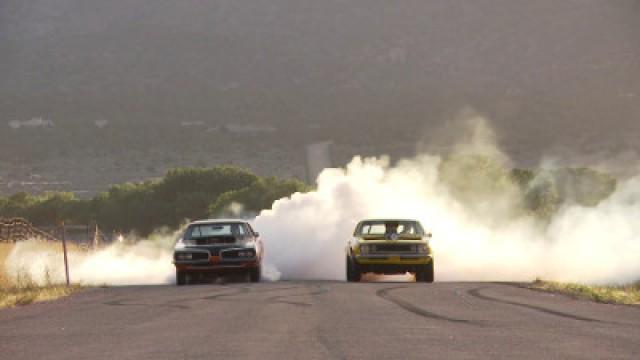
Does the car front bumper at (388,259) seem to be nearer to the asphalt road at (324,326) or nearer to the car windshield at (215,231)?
the car windshield at (215,231)

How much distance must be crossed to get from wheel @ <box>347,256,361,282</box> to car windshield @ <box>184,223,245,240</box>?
2.77 m

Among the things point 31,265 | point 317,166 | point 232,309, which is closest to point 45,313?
point 232,309

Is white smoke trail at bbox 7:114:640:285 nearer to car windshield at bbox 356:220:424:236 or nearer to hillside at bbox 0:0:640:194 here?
car windshield at bbox 356:220:424:236

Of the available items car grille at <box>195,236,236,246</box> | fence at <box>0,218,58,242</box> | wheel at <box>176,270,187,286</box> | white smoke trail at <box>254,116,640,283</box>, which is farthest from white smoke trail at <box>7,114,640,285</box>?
car grille at <box>195,236,236,246</box>

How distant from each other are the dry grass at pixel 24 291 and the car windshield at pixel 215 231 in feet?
12.3

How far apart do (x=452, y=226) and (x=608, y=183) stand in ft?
167

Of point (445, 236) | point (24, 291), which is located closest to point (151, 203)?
point (445, 236)

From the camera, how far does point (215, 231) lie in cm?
3312

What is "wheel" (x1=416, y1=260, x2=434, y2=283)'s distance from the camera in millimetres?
31750

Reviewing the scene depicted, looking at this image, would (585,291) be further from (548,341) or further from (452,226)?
(452,226)

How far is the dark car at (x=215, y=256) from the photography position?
3147 cm

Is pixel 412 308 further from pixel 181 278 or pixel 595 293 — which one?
pixel 181 278

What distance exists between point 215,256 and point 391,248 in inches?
169

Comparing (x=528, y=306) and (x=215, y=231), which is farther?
(x=215, y=231)
